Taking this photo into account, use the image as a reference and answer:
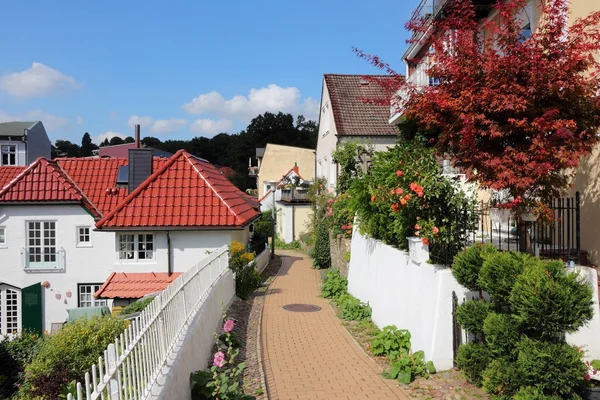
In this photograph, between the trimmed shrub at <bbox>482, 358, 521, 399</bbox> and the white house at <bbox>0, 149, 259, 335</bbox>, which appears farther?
the white house at <bbox>0, 149, 259, 335</bbox>

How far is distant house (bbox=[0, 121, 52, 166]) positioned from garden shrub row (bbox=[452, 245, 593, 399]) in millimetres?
43237

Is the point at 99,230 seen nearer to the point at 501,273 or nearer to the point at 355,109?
the point at 355,109

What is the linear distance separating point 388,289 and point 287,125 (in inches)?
3334

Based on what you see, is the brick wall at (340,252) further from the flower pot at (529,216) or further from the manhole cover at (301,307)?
the flower pot at (529,216)

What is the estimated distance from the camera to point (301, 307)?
1290 centimetres

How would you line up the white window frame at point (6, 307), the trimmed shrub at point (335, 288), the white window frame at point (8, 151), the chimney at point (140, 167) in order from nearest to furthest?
the trimmed shrub at point (335, 288) < the white window frame at point (6, 307) < the chimney at point (140, 167) < the white window frame at point (8, 151)

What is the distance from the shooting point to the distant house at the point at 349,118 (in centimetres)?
2316

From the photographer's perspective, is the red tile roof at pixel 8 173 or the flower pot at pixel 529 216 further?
the red tile roof at pixel 8 173

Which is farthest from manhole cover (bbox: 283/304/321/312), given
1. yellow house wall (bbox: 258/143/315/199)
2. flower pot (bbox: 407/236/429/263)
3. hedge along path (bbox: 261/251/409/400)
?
yellow house wall (bbox: 258/143/315/199)

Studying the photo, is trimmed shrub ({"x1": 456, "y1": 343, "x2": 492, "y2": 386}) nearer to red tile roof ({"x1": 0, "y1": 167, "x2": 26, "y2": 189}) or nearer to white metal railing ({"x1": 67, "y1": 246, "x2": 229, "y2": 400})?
white metal railing ({"x1": 67, "y1": 246, "x2": 229, "y2": 400})

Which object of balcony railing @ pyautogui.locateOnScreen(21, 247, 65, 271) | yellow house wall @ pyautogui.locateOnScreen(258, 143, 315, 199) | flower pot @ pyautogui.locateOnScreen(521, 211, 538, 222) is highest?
yellow house wall @ pyautogui.locateOnScreen(258, 143, 315, 199)

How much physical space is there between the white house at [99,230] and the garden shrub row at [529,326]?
12330mm

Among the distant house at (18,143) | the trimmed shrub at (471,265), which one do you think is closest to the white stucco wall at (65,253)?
the trimmed shrub at (471,265)

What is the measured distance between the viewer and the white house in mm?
17250
